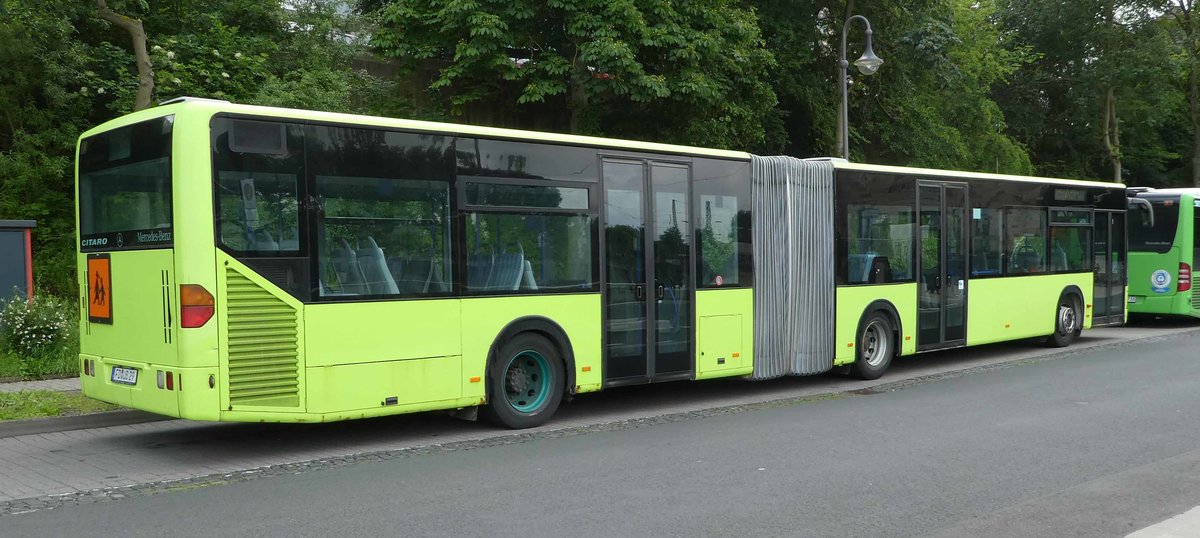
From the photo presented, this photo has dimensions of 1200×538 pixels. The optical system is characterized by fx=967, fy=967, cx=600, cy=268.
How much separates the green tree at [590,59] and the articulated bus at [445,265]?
20.3ft

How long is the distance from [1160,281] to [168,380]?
66.9 feet

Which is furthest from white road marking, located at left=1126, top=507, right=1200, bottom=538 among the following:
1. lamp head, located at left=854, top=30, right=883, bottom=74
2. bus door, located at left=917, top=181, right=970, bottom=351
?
lamp head, located at left=854, top=30, right=883, bottom=74

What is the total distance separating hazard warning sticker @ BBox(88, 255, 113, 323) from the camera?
27.5 feet

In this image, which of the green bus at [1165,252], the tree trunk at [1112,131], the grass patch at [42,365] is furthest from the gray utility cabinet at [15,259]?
the tree trunk at [1112,131]

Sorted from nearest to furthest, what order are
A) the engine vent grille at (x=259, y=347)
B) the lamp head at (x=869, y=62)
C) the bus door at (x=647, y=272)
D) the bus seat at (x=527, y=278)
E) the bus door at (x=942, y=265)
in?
the engine vent grille at (x=259, y=347), the bus seat at (x=527, y=278), the bus door at (x=647, y=272), the bus door at (x=942, y=265), the lamp head at (x=869, y=62)

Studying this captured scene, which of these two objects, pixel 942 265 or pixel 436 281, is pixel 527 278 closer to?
pixel 436 281

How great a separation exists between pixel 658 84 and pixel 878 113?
42.5 feet

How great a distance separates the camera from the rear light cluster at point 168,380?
753 centimetres

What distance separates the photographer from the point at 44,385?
11.0 m

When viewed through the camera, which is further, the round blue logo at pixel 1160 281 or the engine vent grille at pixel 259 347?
the round blue logo at pixel 1160 281

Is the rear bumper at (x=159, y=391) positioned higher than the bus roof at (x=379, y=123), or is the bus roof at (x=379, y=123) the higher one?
the bus roof at (x=379, y=123)

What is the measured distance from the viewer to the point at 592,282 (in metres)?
10.1

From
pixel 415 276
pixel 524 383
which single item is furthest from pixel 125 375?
pixel 524 383

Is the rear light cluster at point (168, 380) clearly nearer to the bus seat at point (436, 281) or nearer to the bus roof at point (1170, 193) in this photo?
the bus seat at point (436, 281)
